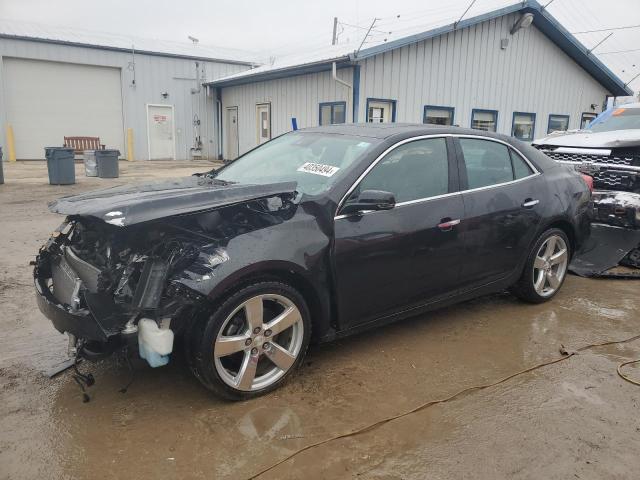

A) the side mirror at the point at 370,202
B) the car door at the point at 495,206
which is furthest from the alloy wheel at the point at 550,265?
the side mirror at the point at 370,202

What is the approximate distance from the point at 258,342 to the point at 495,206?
2.22 metres

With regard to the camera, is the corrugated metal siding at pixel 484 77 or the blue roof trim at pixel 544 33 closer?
the blue roof trim at pixel 544 33

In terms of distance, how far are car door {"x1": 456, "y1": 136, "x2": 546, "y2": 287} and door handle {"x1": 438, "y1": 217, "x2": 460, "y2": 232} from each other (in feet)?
0.44

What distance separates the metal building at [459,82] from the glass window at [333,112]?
3 cm

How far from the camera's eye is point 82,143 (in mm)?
20328

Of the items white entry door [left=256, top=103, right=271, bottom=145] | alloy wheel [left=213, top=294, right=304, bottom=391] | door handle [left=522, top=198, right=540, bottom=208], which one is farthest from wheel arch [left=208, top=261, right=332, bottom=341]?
white entry door [left=256, top=103, right=271, bottom=145]

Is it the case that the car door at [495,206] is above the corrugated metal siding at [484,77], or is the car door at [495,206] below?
below

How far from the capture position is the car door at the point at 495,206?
12.9 feet

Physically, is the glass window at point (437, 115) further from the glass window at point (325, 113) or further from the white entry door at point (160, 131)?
the white entry door at point (160, 131)

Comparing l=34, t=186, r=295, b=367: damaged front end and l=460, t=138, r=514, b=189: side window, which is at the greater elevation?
l=460, t=138, r=514, b=189: side window

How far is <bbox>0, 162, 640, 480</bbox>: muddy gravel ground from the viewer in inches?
98.7

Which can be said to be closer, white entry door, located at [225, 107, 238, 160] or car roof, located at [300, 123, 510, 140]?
car roof, located at [300, 123, 510, 140]

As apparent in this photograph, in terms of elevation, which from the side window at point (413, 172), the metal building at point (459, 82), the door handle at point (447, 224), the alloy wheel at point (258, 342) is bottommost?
the alloy wheel at point (258, 342)

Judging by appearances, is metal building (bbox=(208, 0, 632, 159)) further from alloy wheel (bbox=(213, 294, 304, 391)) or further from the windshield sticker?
alloy wheel (bbox=(213, 294, 304, 391))
